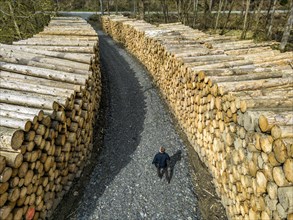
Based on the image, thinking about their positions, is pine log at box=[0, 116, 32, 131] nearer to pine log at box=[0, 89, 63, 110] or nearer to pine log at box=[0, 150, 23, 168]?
pine log at box=[0, 150, 23, 168]

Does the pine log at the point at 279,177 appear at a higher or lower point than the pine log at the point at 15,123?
lower

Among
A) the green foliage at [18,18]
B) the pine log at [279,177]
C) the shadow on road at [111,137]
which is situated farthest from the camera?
the green foliage at [18,18]

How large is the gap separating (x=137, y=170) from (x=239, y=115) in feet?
11.8

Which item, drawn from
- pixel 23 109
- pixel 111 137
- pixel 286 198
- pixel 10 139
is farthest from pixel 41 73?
pixel 286 198

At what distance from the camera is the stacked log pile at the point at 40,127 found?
16.3 feet

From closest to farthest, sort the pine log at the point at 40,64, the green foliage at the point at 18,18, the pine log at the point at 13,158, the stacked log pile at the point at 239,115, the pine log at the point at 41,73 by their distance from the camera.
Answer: the stacked log pile at the point at 239,115 → the pine log at the point at 13,158 → the pine log at the point at 41,73 → the pine log at the point at 40,64 → the green foliage at the point at 18,18

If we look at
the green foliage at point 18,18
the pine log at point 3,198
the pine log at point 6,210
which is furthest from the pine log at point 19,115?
the green foliage at point 18,18

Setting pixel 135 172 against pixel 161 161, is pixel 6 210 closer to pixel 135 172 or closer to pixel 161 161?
pixel 135 172

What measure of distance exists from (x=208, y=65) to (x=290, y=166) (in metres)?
4.98

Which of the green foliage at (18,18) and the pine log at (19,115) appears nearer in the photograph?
the pine log at (19,115)

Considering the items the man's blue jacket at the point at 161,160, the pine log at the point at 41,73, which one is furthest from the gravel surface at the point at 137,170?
the pine log at the point at 41,73

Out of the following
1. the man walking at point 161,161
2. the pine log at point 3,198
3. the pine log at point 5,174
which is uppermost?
the pine log at point 5,174

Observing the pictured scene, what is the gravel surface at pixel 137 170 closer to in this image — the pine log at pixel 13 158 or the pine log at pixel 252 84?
the pine log at pixel 13 158

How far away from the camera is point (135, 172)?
783 cm
